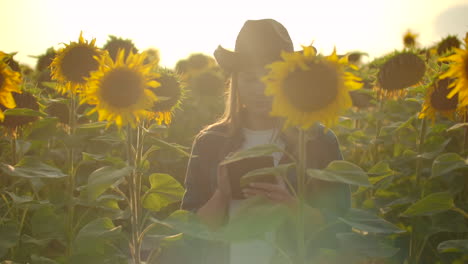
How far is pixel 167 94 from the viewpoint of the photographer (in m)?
2.53

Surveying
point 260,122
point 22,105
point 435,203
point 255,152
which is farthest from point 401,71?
point 22,105

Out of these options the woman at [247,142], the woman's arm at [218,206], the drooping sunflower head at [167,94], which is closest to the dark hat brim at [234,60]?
the woman at [247,142]

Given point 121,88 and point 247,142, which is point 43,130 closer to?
point 121,88

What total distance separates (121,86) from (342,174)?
0.96 m

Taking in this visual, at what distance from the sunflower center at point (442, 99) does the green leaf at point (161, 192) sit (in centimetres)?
149

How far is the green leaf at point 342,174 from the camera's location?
4.35 feet

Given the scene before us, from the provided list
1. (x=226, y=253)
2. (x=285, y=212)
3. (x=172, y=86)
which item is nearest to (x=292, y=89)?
(x=285, y=212)

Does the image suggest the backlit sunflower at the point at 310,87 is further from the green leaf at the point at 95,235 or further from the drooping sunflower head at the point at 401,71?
the drooping sunflower head at the point at 401,71

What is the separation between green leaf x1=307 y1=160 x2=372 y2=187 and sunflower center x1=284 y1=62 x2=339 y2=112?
0.62ft

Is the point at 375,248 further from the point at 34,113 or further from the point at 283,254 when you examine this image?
the point at 34,113

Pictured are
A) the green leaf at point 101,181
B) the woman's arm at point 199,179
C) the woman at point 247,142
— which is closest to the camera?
the green leaf at point 101,181

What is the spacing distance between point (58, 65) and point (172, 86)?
24.1 inches

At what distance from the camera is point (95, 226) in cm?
205

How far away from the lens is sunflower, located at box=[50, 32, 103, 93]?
239 centimetres
